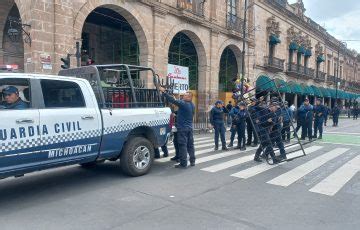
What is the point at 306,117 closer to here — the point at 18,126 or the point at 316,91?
the point at 18,126

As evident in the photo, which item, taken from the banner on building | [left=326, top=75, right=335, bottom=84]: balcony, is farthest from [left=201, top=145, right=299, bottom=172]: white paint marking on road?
[left=326, top=75, right=335, bottom=84]: balcony

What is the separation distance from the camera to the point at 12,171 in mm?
4566

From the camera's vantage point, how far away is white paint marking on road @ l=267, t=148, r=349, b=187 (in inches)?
252

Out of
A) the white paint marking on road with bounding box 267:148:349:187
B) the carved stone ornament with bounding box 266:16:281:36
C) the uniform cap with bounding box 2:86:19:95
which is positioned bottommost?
the white paint marking on road with bounding box 267:148:349:187

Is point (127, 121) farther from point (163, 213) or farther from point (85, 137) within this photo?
point (163, 213)

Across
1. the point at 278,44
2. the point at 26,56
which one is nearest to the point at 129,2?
the point at 26,56

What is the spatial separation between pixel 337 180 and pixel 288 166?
1410mm

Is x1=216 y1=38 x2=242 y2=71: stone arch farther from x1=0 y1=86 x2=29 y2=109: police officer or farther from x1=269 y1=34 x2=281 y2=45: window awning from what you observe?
x1=0 y1=86 x2=29 y2=109: police officer

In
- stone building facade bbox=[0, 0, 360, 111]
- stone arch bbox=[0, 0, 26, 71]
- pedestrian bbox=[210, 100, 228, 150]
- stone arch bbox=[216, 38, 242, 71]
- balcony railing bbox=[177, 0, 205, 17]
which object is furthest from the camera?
stone arch bbox=[216, 38, 242, 71]

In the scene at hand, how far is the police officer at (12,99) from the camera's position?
465cm

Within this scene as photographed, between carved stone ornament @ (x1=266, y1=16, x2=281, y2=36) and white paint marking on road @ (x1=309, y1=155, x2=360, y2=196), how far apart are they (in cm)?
2253

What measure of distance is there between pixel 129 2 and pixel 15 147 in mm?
12896

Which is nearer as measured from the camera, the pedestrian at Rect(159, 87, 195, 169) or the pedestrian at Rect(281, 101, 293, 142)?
the pedestrian at Rect(159, 87, 195, 169)

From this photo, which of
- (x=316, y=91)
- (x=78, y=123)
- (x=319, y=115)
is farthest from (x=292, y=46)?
(x=78, y=123)
